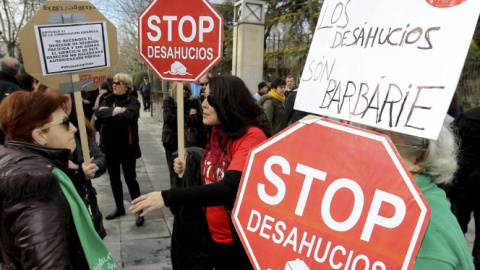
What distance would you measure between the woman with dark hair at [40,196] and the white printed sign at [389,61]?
1094mm

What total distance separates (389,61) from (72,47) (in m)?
2.10

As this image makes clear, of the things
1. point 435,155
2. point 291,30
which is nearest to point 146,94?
point 291,30

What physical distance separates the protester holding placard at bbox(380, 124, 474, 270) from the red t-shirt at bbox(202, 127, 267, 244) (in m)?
0.95

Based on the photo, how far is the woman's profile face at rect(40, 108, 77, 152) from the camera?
182 centimetres

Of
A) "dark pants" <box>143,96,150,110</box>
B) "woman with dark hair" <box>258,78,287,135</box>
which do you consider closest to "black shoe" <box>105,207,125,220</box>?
"woman with dark hair" <box>258,78,287,135</box>

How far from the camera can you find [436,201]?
4.12ft

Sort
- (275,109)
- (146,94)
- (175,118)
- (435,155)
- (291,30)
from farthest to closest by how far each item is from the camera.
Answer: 1. (146,94)
2. (291,30)
3. (275,109)
4. (175,118)
5. (435,155)

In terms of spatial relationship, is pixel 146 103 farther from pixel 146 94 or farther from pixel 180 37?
pixel 180 37

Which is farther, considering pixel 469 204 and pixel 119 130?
pixel 119 130

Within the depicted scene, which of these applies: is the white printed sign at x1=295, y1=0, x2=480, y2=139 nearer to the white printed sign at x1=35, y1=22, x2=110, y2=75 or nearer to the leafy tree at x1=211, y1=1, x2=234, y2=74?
the white printed sign at x1=35, y1=22, x2=110, y2=75

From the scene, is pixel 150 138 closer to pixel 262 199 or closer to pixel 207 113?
pixel 207 113

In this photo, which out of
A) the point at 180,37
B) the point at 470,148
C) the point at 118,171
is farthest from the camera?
the point at 118,171

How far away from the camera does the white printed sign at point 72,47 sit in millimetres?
2377

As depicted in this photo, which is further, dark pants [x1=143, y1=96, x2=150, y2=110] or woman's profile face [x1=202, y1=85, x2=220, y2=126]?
dark pants [x1=143, y1=96, x2=150, y2=110]
